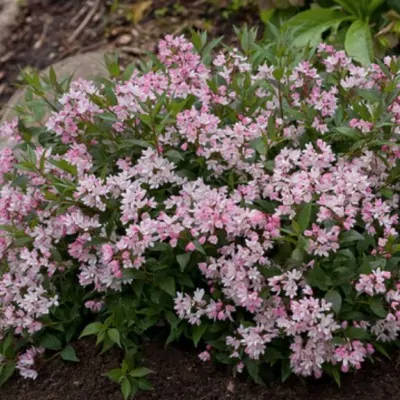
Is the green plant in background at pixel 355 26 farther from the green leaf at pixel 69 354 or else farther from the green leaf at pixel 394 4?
the green leaf at pixel 69 354

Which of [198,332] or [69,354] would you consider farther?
[69,354]

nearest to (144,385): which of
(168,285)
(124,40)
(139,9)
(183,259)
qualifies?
(168,285)

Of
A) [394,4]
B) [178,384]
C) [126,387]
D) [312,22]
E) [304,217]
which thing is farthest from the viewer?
[312,22]

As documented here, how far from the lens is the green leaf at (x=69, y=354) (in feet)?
10.1

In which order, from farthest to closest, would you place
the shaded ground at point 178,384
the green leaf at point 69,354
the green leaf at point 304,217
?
the green leaf at point 69,354
the shaded ground at point 178,384
the green leaf at point 304,217

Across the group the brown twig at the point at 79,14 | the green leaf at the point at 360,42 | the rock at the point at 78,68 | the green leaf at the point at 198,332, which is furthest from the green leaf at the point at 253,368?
the brown twig at the point at 79,14

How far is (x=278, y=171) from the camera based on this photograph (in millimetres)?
2814

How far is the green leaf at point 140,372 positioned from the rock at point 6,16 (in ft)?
13.6

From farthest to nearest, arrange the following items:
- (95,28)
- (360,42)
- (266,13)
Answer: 1. (95,28)
2. (266,13)
3. (360,42)

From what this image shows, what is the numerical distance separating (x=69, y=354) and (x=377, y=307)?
121 cm

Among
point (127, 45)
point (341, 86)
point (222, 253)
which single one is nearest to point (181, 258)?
point (222, 253)

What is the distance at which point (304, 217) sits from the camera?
8.73ft

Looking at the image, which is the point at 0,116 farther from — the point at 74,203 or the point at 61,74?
the point at 74,203

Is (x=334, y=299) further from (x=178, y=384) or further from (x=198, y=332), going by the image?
(x=178, y=384)
